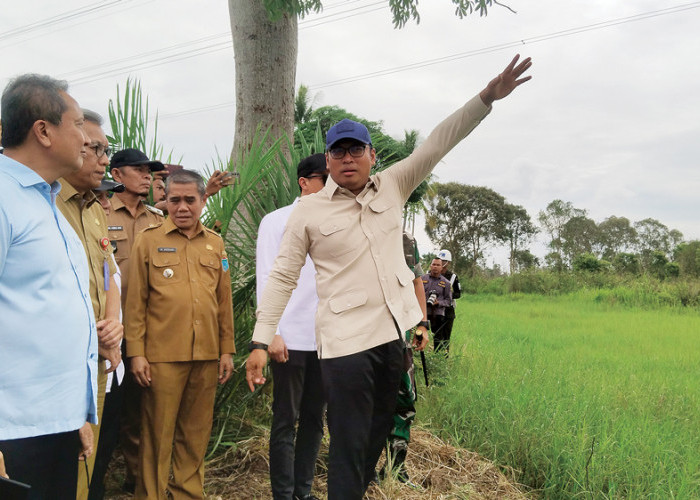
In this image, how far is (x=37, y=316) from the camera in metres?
1.45

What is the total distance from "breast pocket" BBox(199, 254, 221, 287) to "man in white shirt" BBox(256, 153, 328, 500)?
22 cm

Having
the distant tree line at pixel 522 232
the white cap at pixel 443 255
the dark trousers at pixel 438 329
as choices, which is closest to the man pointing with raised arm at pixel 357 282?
the dark trousers at pixel 438 329

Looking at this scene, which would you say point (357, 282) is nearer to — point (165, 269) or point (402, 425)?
point (165, 269)

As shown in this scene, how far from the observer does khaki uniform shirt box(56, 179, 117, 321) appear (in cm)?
236

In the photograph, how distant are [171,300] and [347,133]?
1.22 metres

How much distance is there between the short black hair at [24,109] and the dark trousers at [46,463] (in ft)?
2.45

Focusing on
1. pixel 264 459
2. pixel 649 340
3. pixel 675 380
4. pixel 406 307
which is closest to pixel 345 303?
pixel 406 307

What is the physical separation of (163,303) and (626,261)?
37377mm

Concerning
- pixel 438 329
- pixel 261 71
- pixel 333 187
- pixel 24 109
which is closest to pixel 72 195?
pixel 24 109

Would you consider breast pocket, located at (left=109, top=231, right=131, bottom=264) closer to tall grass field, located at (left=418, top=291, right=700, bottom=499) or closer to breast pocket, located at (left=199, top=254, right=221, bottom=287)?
breast pocket, located at (left=199, top=254, right=221, bottom=287)

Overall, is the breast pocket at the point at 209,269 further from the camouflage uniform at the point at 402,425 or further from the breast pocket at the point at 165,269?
the camouflage uniform at the point at 402,425

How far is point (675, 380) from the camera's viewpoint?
750 cm

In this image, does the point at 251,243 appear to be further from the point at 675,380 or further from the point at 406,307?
the point at 675,380

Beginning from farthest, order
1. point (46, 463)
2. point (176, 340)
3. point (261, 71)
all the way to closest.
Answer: point (261, 71), point (176, 340), point (46, 463)
